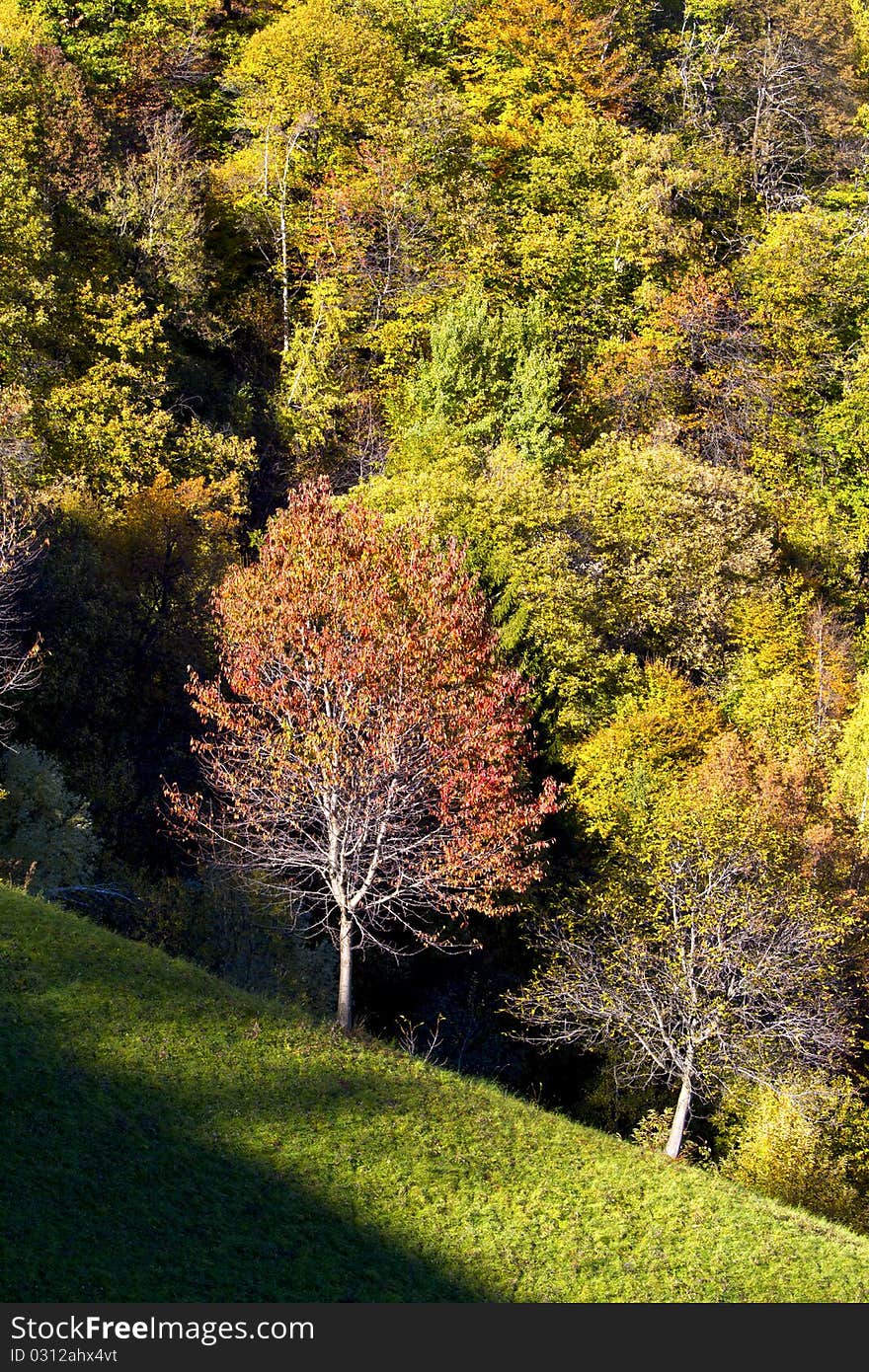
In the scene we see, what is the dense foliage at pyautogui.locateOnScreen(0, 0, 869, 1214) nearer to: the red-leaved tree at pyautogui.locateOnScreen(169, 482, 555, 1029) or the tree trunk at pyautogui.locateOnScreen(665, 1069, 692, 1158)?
the red-leaved tree at pyautogui.locateOnScreen(169, 482, 555, 1029)

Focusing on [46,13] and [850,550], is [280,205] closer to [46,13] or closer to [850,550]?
[46,13]

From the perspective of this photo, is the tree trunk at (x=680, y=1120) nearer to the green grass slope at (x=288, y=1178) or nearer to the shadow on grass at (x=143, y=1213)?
the green grass slope at (x=288, y=1178)

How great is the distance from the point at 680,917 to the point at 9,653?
59.9ft

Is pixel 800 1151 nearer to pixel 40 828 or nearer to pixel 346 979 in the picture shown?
pixel 346 979

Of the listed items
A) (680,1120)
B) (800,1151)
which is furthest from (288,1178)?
(800,1151)

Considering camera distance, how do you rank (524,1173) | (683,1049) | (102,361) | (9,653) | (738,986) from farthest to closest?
1. (102,361)
2. (9,653)
3. (683,1049)
4. (738,986)
5. (524,1173)

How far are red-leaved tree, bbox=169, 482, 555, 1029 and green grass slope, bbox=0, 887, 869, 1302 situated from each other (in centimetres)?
428

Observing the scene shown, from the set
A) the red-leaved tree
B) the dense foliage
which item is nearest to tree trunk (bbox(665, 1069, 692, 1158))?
the dense foliage

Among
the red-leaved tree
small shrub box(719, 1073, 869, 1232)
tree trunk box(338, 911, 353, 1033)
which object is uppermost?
the red-leaved tree

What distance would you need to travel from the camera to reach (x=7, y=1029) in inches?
837

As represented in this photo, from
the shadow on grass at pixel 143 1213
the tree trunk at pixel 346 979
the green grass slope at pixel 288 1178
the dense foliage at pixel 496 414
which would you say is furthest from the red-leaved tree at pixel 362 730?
the shadow on grass at pixel 143 1213

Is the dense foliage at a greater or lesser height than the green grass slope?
greater

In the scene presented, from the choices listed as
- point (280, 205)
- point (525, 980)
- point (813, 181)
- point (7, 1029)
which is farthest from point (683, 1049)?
point (813, 181)

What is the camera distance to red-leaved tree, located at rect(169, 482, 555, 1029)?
2928 cm
